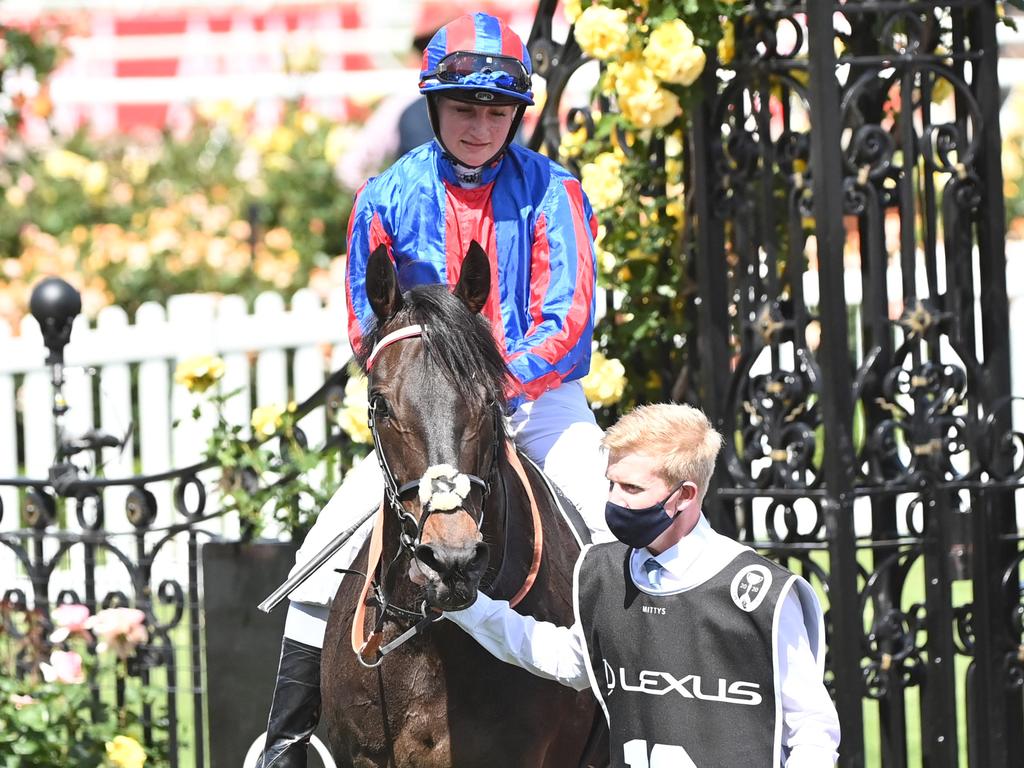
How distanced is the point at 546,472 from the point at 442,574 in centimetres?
105

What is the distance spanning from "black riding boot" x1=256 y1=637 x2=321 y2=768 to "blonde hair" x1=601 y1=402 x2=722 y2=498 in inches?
50.1

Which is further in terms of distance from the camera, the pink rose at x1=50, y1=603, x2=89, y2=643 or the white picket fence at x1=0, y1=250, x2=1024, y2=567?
the white picket fence at x1=0, y1=250, x2=1024, y2=567

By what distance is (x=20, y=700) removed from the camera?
5801mm

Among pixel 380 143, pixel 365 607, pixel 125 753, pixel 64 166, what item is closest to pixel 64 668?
pixel 125 753

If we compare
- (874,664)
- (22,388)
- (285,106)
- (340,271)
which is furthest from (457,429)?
(285,106)

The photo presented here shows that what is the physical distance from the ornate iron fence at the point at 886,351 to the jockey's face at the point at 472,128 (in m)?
1.19

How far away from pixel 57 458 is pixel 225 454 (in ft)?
2.46

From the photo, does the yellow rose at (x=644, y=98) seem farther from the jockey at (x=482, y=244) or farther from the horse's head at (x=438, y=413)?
the horse's head at (x=438, y=413)

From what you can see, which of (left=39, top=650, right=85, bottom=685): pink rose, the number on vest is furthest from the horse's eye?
(left=39, top=650, right=85, bottom=685): pink rose

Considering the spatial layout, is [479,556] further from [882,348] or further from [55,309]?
[55,309]

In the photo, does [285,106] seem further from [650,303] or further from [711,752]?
[711,752]

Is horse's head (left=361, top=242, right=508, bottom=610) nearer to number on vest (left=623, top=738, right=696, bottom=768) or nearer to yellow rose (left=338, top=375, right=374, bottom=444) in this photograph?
number on vest (left=623, top=738, right=696, bottom=768)

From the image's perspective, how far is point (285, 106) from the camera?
1437 cm

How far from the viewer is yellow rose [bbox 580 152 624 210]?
5.61 metres
